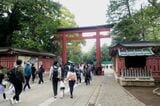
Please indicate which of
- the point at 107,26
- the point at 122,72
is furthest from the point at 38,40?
the point at 122,72

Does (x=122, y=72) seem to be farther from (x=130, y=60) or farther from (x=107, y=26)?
(x=107, y=26)

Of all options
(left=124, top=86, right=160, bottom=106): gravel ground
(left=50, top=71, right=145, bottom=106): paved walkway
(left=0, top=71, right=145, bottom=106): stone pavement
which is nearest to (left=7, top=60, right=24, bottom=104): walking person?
(left=0, top=71, right=145, bottom=106): stone pavement

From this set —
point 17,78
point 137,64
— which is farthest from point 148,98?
point 137,64

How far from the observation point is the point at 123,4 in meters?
46.6

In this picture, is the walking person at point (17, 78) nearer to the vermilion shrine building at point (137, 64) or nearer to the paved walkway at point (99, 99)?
the paved walkway at point (99, 99)

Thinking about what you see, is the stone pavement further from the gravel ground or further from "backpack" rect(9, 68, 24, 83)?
"backpack" rect(9, 68, 24, 83)

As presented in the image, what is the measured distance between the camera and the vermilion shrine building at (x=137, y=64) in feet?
79.7

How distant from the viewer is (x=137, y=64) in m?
27.5

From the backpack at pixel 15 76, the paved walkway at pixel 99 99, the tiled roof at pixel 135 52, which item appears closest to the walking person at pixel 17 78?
the backpack at pixel 15 76

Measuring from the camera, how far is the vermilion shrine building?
79.7ft

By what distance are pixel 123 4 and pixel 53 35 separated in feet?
40.1

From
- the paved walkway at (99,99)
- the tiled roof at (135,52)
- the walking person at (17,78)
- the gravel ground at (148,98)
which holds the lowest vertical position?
the gravel ground at (148,98)

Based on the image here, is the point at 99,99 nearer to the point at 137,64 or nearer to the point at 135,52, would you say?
the point at 135,52

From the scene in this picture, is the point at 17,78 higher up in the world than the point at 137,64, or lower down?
higher up
